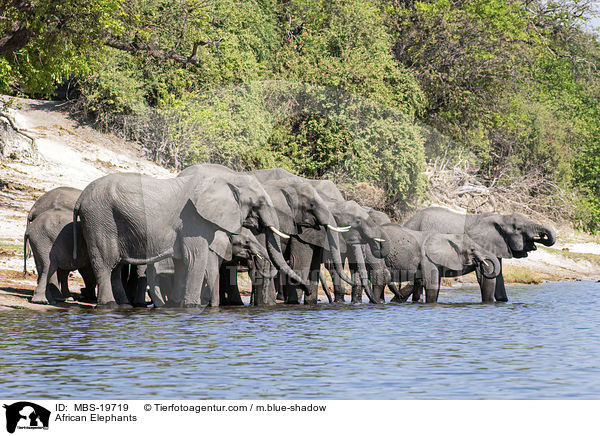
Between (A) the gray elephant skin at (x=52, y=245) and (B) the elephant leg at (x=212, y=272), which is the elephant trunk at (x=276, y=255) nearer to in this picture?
(B) the elephant leg at (x=212, y=272)

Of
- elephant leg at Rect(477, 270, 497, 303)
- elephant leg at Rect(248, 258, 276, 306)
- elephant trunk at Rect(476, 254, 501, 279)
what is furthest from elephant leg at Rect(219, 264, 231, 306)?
elephant leg at Rect(477, 270, 497, 303)

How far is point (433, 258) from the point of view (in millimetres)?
21328

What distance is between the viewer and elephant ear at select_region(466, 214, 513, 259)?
2262 centimetres

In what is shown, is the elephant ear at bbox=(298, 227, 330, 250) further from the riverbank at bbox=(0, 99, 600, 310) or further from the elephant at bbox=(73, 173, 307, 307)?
the riverbank at bbox=(0, 99, 600, 310)

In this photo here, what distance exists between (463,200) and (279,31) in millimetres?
10588

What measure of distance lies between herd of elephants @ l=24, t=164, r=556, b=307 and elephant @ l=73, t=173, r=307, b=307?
0.06 ft

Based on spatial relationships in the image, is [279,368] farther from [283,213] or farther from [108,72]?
[108,72]

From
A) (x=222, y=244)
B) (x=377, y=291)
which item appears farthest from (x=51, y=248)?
(x=377, y=291)

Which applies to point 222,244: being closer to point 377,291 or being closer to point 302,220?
point 302,220

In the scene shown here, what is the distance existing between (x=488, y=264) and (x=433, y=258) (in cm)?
124

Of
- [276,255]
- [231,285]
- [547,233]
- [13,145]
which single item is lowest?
[231,285]

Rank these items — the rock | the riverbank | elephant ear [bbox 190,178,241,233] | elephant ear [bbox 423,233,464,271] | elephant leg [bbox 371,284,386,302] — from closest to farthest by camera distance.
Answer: elephant ear [bbox 190,178,241,233]
elephant ear [bbox 423,233,464,271]
elephant leg [bbox 371,284,386,302]
the riverbank
the rock

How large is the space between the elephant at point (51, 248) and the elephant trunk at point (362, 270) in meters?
5.82

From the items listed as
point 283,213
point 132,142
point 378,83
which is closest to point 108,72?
point 132,142
